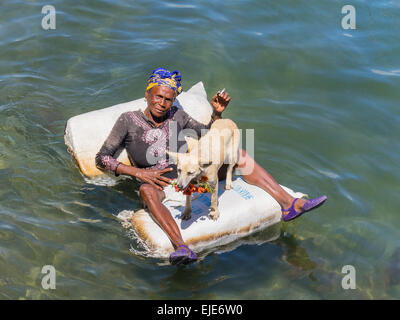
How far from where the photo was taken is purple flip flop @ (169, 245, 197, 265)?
543 cm

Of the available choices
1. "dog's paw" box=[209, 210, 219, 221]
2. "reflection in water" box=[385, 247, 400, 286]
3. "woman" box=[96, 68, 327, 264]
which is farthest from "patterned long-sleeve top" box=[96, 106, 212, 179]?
"reflection in water" box=[385, 247, 400, 286]

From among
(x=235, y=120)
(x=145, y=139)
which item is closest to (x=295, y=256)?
(x=145, y=139)

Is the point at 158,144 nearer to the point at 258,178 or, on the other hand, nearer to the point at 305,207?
the point at 258,178

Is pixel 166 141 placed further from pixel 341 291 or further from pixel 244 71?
pixel 244 71

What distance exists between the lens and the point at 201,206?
6.16 metres

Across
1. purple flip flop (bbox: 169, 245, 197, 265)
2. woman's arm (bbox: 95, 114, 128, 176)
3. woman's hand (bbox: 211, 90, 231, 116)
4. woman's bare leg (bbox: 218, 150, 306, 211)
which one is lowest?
purple flip flop (bbox: 169, 245, 197, 265)

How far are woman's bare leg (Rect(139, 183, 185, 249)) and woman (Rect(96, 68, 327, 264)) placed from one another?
2 cm

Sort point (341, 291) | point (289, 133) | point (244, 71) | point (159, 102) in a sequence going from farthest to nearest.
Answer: point (244, 71) → point (289, 133) → point (159, 102) → point (341, 291)

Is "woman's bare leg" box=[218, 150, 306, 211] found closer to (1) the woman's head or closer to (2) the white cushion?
(1) the woman's head

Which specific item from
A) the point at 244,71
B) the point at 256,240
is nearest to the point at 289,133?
the point at 244,71

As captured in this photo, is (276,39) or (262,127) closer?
(262,127)

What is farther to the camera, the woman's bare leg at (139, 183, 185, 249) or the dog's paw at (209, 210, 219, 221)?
the dog's paw at (209, 210, 219, 221)

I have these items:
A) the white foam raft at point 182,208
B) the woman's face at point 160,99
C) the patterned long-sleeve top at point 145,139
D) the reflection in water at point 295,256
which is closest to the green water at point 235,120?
the reflection in water at point 295,256
